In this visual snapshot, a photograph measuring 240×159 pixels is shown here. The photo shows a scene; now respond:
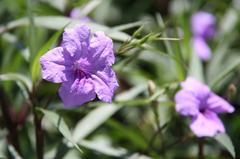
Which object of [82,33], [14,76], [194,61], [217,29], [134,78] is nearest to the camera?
[82,33]

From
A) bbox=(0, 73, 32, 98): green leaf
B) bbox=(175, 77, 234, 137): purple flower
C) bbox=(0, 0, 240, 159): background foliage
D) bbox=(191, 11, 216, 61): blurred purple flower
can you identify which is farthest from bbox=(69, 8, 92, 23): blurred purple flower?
bbox=(191, 11, 216, 61): blurred purple flower

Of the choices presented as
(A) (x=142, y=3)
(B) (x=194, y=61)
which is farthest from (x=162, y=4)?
(B) (x=194, y=61)

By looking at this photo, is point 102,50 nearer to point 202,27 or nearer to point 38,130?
point 38,130

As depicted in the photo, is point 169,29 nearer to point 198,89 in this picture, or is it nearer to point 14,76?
point 198,89

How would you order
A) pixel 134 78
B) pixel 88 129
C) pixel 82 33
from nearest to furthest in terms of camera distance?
pixel 82 33
pixel 88 129
pixel 134 78

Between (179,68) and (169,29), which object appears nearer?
(179,68)

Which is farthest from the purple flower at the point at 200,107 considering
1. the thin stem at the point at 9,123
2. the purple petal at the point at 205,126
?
the thin stem at the point at 9,123

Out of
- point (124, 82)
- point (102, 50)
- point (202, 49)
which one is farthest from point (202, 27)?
point (102, 50)

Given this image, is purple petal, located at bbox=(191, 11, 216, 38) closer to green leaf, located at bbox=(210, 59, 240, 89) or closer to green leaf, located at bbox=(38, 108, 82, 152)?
green leaf, located at bbox=(210, 59, 240, 89)
